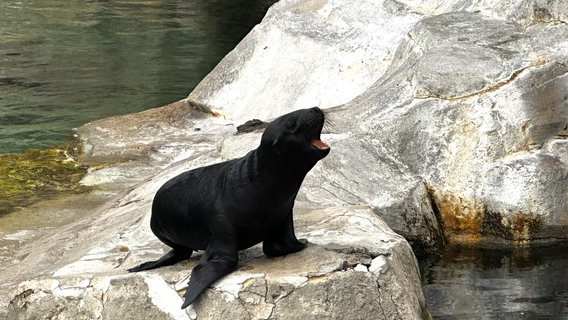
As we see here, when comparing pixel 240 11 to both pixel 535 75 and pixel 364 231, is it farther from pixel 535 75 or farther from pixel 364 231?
pixel 364 231

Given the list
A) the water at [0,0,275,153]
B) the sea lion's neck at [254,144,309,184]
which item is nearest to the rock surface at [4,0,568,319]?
the sea lion's neck at [254,144,309,184]

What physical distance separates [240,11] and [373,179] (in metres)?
16.6

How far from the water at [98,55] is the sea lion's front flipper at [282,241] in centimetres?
684

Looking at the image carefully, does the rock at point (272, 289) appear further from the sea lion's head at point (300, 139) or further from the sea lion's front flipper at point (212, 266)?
the sea lion's head at point (300, 139)

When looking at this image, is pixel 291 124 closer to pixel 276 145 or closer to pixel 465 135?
pixel 276 145

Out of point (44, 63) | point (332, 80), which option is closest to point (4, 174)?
point (332, 80)

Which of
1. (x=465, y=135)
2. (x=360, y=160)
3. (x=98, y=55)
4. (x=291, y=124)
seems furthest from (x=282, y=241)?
(x=98, y=55)

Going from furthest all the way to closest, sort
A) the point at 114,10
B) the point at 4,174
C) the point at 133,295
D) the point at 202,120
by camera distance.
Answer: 1. the point at 114,10
2. the point at 202,120
3. the point at 4,174
4. the point at 133,295

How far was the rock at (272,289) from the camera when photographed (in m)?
5.19

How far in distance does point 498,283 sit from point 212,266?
9.00 feet

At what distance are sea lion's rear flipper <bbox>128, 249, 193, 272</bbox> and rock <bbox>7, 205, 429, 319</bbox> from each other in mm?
64

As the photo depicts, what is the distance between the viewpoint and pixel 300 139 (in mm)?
5234

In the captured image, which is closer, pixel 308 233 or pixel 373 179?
pixel 308 233

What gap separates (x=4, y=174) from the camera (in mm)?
10398
